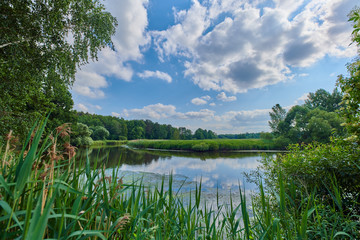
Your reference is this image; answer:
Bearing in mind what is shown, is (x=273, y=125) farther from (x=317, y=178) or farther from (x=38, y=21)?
(x=38, y=21)

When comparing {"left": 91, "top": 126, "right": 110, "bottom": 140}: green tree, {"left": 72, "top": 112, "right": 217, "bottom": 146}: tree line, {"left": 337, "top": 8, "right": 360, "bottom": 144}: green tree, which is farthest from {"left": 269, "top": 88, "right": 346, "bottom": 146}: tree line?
A: {"left": 91, "top": 126, "right": 110, "bottom": 140}: green tree

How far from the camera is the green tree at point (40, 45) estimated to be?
557cm

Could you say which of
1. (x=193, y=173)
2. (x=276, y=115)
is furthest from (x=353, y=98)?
(x=276, y=115)

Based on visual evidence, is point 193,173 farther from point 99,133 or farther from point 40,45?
point 99,133

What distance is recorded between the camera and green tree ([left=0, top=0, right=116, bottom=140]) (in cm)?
557

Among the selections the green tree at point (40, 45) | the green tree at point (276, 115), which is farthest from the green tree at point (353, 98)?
the green tree at point (276, 115)

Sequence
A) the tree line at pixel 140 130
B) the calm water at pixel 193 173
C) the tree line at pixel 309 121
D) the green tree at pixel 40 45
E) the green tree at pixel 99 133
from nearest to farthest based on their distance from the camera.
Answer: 1. the calm water at pixel 193 173
2. the green tree at pixel 40 45
3. the tree line at pixel 309 121
4. the green tree at pixel 99 133
5. the tree line at pixel 140 130

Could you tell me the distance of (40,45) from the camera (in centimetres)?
631

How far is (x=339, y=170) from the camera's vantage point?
264 cm

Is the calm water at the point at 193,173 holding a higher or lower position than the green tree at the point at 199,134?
lower

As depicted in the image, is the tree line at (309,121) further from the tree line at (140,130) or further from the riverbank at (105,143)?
the tree line at (140,130)

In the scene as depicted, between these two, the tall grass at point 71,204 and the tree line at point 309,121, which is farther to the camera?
the tree line at point 309,121

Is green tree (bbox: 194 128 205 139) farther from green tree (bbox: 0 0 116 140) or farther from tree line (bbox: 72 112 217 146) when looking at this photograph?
green tree (bbox: 0 0 116 140)

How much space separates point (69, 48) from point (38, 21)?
1.24 m
